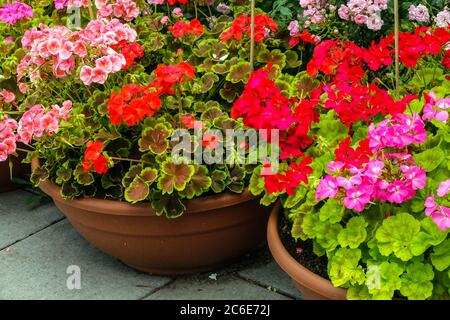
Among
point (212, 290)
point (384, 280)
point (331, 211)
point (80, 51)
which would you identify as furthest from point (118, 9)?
point (384, 280)

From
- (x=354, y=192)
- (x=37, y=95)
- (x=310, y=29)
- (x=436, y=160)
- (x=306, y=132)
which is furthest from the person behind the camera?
(x=310, y=29)

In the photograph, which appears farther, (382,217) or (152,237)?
(152,237)

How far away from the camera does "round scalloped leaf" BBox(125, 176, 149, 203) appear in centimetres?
236

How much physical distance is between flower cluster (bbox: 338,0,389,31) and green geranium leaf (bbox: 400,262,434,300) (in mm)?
1164

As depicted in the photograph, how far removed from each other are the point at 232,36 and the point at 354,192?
3.72ft

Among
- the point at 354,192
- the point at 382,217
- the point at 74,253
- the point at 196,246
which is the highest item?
the point at 354,192

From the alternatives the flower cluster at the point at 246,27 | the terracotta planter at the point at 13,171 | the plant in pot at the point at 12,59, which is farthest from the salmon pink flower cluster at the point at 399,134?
the terracotta planter at the point at 13,171

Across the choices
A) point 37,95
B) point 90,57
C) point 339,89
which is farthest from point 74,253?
point 339,89

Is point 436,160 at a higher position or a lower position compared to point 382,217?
higher

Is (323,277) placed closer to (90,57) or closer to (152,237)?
(152,237)

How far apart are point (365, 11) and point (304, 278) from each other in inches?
46.1

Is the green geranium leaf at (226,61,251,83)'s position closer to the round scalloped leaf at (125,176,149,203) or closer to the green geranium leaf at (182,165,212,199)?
the green geranium leaf at (182,165,212,199)

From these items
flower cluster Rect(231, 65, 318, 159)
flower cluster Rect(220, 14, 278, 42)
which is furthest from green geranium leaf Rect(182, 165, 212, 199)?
flower cluster Rect(220, 14, 278, 42)

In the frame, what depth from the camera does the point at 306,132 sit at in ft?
7.25
